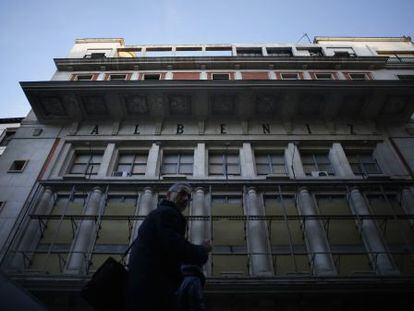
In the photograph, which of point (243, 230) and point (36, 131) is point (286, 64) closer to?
point (243, 230)

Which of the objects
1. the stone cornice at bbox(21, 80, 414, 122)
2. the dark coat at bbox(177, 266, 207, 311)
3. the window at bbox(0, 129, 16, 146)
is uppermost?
the window at bbox(0, 129, 16, 146)

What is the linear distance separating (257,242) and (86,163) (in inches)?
347

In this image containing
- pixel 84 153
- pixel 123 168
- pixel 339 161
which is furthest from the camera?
pixel 84 153

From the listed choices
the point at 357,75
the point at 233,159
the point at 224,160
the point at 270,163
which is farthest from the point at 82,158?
the point at 357,75

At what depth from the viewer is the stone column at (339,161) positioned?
14992 millimetres

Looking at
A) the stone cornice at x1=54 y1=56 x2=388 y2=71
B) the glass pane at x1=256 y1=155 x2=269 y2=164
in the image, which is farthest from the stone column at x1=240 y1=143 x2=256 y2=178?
the stone cornice at x1=54 y1=56 x2=388 y2=71

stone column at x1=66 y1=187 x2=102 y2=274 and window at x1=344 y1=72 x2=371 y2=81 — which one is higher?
window at x1=344 y1=72 x2=371 y2=81

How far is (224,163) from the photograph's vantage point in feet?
52.3

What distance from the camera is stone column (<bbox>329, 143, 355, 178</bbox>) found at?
15.0 metres

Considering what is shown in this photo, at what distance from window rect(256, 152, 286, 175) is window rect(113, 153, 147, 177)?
5224 mm

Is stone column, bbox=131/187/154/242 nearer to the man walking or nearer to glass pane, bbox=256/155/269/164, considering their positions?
glass pane, bbox=256/155/269/164

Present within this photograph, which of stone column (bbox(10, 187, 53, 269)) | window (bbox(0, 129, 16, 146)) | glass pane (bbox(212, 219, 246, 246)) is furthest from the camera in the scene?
window (bbox(0, 129, 16, 146))

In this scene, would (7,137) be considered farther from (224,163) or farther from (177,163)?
(224,163)

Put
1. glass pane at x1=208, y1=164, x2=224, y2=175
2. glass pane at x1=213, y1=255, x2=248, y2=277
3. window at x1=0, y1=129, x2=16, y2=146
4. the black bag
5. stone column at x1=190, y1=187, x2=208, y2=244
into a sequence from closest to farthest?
the black bag
glass pane at x1=213, y1=255, x2=248, y2=277
stone column at x1=190, y1=187, x2=208, y2=244
glass pane at x1=208, y1=164, x2=224, y2=175
window at x1=0, y1=129, x2=16, y2=146
